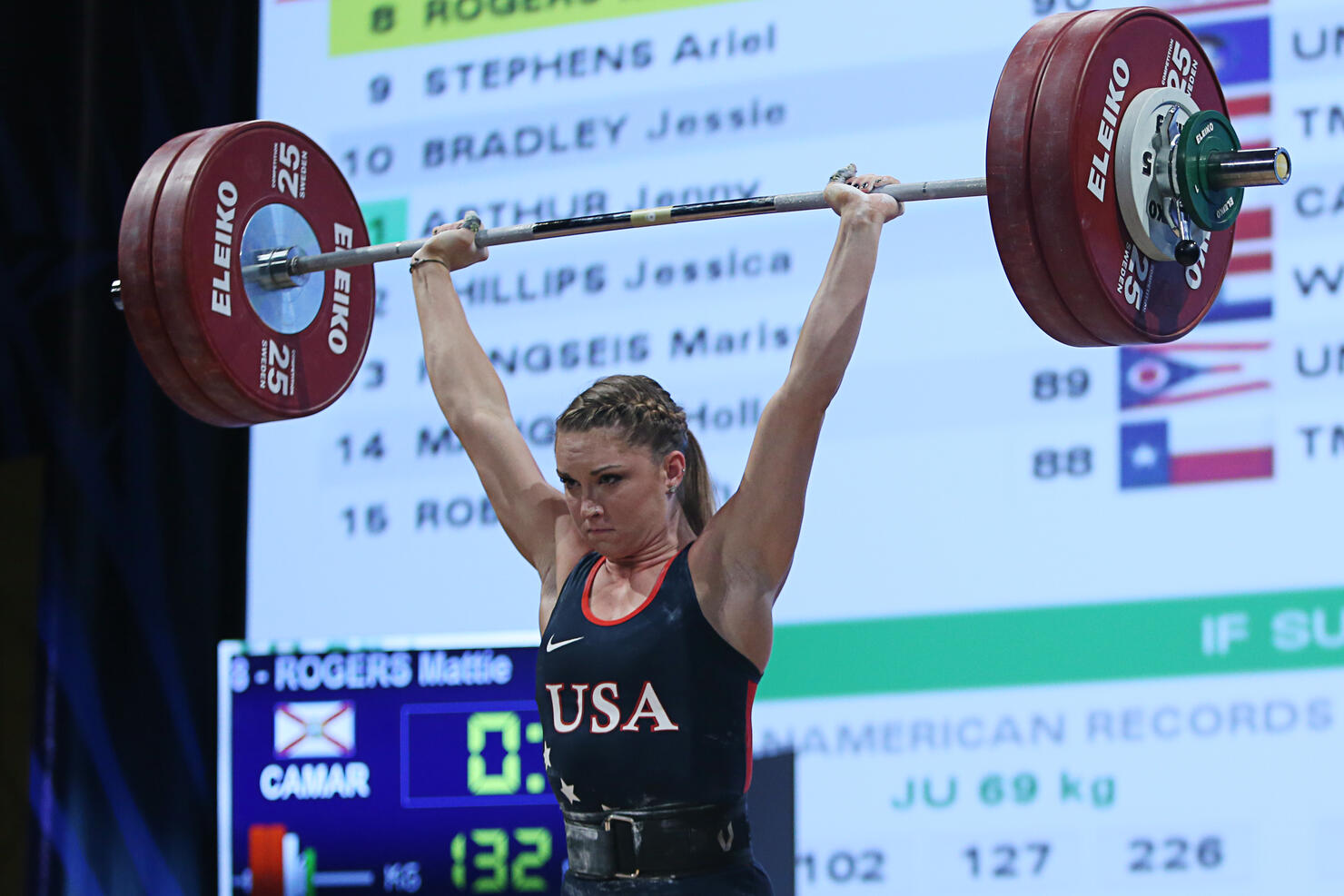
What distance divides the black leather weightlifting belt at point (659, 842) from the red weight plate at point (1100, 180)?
97 cm

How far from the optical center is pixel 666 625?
2287mm

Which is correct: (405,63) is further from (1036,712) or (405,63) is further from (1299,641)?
(1299,641)

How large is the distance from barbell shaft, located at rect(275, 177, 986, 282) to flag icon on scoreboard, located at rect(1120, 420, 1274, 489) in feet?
4.15

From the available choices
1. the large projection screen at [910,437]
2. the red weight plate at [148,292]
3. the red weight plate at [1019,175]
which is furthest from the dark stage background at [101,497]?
the red weight plate at [1019,175]

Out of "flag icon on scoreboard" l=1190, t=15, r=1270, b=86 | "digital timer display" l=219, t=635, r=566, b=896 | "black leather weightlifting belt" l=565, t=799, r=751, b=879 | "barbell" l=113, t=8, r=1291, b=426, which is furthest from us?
"flag icon on scoreboard" l=1190, t=15, r=1270, b=86

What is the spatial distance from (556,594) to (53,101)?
3.84m

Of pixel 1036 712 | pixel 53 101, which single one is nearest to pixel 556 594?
pixel 1036 712

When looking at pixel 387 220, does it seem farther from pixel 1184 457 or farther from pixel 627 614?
pixel 627 614

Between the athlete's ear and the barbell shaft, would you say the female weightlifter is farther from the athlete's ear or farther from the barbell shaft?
the barbell shaft

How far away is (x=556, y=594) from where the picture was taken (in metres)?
2.51

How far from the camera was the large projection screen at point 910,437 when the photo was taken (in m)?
3.75

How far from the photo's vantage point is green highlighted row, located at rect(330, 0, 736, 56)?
15.4 feet

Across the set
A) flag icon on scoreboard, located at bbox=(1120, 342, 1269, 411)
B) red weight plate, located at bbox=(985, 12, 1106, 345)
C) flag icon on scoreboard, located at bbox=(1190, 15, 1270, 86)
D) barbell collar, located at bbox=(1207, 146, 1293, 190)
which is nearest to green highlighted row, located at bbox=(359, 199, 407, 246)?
flag icon on scoreboard, located at bbox=(1120, 342, 1269, 411)

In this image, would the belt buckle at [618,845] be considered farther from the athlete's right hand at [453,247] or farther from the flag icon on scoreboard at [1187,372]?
the flag icon on scoreboard at [1187,372]
